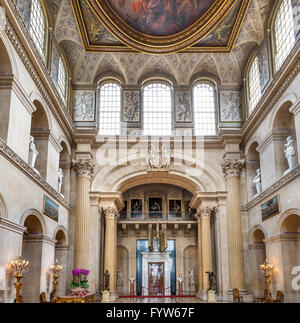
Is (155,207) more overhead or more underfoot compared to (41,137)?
more underfoot

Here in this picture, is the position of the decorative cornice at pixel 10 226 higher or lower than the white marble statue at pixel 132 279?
higher

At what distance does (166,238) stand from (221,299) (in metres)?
7.40

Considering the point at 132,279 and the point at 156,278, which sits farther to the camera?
the point at 156,278

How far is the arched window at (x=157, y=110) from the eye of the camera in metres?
24.9

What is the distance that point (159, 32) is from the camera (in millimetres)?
22719

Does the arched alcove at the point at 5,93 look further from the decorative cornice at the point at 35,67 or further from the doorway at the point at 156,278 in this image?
the doorway at the point at 156,278

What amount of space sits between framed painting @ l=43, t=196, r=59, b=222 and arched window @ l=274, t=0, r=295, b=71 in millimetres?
12472

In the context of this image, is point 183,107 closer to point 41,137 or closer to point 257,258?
point 41,137

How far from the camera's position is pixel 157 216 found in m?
29.5

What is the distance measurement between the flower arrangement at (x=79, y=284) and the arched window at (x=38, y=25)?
1053 cm

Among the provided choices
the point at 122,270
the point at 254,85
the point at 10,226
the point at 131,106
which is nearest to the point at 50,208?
the point at 10,226

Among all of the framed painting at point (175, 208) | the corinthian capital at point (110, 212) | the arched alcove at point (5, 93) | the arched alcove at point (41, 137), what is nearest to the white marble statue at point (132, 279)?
the framed painting at point (175, 208)

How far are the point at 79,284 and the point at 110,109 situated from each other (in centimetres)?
1114

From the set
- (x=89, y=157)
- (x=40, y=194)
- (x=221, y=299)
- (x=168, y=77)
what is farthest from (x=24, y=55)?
(x=221, y=299)
